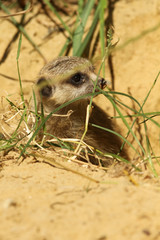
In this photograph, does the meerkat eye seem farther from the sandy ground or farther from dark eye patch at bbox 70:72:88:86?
the sandy ground

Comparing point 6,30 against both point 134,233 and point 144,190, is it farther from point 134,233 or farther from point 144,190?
point 134,233

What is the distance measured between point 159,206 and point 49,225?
1.18ft

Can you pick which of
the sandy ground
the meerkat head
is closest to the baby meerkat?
the meerkat head

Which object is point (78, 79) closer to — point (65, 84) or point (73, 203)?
point (65, 84)

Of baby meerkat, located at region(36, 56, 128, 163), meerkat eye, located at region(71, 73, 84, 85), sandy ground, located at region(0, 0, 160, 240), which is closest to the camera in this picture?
sandy ground, located at region(0, 0, 160, 240)

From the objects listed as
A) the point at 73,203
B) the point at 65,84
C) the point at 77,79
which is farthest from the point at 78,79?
the point at 73,203

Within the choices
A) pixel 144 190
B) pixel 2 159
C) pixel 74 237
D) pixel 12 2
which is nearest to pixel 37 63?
pixel 12 2

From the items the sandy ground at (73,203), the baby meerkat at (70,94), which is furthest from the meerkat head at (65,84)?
the sandy ground at (73,203)

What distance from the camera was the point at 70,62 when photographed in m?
2.74

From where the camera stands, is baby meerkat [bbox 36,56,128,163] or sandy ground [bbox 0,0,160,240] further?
baby meerkat [bbox 36,56,128,163]

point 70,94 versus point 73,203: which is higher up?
point 73,203

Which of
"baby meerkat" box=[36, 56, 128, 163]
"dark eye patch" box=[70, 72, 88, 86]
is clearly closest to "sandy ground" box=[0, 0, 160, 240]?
"baby meerkat" box=[36, 56, 128, 163]

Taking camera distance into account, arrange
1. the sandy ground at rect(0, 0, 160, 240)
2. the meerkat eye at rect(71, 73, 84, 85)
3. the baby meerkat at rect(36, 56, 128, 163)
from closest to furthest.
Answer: the sandy ground at rect(0, 0, 160, 240) → the baby meerkat at rect(36, 56, 128, 163) → the meerkat eye at rect(71, 73, 84, 85)

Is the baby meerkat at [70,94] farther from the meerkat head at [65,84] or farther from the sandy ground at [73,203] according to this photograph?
the sandy ground at [73,203]
